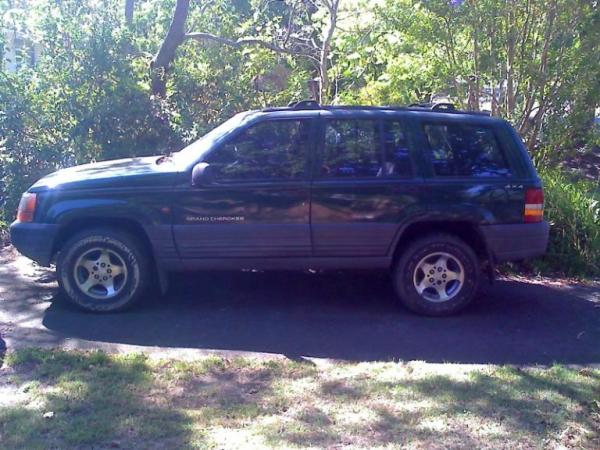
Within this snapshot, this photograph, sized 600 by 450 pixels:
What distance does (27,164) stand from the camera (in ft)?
33.7

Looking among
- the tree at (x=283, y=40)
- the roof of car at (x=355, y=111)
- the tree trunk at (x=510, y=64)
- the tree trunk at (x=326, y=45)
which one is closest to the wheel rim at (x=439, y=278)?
the roof of car at (x=355, y=111)

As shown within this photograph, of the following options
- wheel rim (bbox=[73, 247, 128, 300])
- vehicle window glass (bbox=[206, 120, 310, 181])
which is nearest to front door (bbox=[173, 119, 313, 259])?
vehicle window glass (bbox=[206, 120, 310, 181])

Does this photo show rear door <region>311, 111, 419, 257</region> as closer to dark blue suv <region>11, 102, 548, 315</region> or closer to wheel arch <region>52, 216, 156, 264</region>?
dark blue suv <region>11, 102, 548, 315</region>

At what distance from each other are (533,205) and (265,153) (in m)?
2.41

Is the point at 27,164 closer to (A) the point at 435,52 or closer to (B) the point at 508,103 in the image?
(A) the point at 435,52

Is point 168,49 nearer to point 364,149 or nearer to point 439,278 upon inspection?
point 364,149

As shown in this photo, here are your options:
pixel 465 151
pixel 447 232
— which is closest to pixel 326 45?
pixel 465 151

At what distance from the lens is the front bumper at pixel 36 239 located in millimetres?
7016

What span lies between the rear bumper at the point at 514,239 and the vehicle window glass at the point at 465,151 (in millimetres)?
485

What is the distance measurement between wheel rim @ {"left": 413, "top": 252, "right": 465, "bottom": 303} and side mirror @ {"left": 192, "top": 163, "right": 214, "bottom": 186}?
1.98 metres

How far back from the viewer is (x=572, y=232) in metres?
9.20

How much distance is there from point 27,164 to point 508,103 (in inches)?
249

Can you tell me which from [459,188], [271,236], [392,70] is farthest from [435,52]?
[271,236]

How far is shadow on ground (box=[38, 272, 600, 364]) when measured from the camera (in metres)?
6.33
